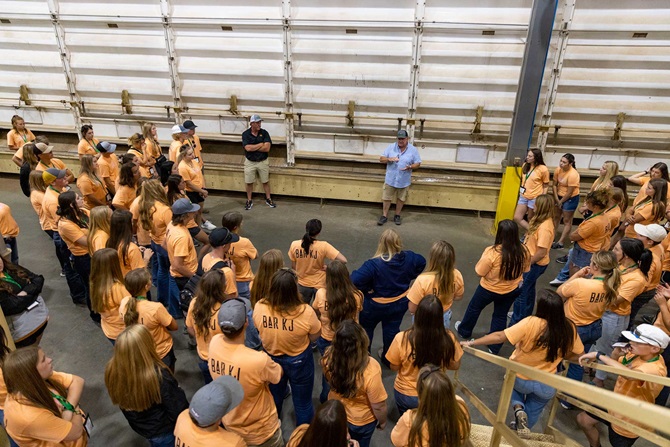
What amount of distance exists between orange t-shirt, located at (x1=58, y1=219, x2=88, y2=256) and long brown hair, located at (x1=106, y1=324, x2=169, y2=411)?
2.46 metres

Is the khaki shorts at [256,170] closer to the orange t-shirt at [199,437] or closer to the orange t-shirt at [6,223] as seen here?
the orange t-shirt at [6,223]

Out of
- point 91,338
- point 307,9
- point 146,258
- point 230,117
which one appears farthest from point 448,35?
point 91,338

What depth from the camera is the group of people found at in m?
2.36

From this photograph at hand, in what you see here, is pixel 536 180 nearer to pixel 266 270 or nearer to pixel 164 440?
pixel 266 270

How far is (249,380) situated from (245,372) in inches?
2.3

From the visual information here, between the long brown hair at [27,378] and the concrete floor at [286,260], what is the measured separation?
1461 millimetres

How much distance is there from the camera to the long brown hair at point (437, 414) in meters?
2.16

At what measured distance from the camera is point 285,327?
3.06 m

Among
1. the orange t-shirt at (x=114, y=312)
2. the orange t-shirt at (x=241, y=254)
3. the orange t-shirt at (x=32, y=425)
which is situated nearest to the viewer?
the orange t-shirt at (x=32, y=425)

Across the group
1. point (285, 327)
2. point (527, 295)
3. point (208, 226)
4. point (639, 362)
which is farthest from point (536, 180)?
point (208, 226)

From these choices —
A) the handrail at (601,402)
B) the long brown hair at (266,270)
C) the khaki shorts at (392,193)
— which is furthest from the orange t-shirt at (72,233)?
the khaki shorts at (392,193)

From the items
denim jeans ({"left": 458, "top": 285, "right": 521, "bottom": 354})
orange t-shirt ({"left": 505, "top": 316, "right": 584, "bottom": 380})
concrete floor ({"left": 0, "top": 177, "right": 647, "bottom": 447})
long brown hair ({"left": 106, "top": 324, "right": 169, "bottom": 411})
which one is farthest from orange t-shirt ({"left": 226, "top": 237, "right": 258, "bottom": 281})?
orange t-shirt ({"left": 505, "top": 316, "right": 584, "bottom": 380})

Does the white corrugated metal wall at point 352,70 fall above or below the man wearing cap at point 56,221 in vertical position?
above

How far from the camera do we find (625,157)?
7199 millimetres
